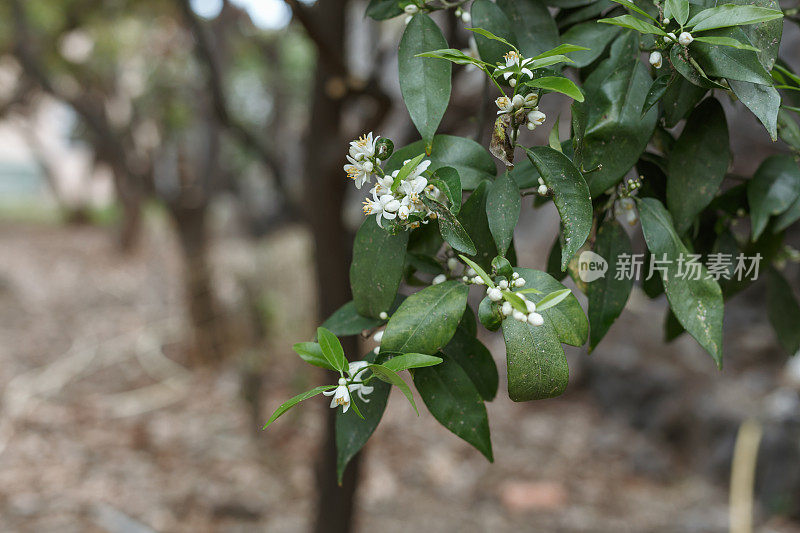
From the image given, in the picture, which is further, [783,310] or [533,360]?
[783,310]

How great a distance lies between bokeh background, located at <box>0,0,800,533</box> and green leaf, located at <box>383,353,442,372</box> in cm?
24

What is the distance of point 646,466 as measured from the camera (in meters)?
2.04

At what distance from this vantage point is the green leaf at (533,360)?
0.38m

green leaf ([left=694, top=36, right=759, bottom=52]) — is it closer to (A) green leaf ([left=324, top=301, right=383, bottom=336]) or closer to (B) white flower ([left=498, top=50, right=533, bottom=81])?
(B) white flower ([left=498, top=50, right=533, bottom=81])

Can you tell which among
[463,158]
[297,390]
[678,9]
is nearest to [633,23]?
[678,9]

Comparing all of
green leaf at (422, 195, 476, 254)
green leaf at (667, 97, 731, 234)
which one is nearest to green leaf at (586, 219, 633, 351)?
green leaf at (667, 97, 731, 234)

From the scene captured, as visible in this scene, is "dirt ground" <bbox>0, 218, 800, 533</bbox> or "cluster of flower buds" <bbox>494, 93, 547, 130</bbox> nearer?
"cluster of flower buds" <bbox>494, 93, 547, 130</bbox>

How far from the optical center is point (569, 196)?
0.40m

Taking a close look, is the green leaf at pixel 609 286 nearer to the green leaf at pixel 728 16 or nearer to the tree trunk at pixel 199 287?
the green leaf at pixel 728 16

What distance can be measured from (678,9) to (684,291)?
→ 0.60ft

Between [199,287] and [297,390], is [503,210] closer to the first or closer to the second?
[297,390]

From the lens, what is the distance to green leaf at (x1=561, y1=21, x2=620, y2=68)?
466 mm

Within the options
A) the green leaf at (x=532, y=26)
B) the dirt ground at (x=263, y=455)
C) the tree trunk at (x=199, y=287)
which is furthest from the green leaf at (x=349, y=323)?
the tree trunk at (x=199, y=287)

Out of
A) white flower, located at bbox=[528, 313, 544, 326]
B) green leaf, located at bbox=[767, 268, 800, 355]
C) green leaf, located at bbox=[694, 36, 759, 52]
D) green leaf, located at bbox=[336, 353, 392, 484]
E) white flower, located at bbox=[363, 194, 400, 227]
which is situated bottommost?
green leaf, located at bbox=[767, 268, 800, 355]
